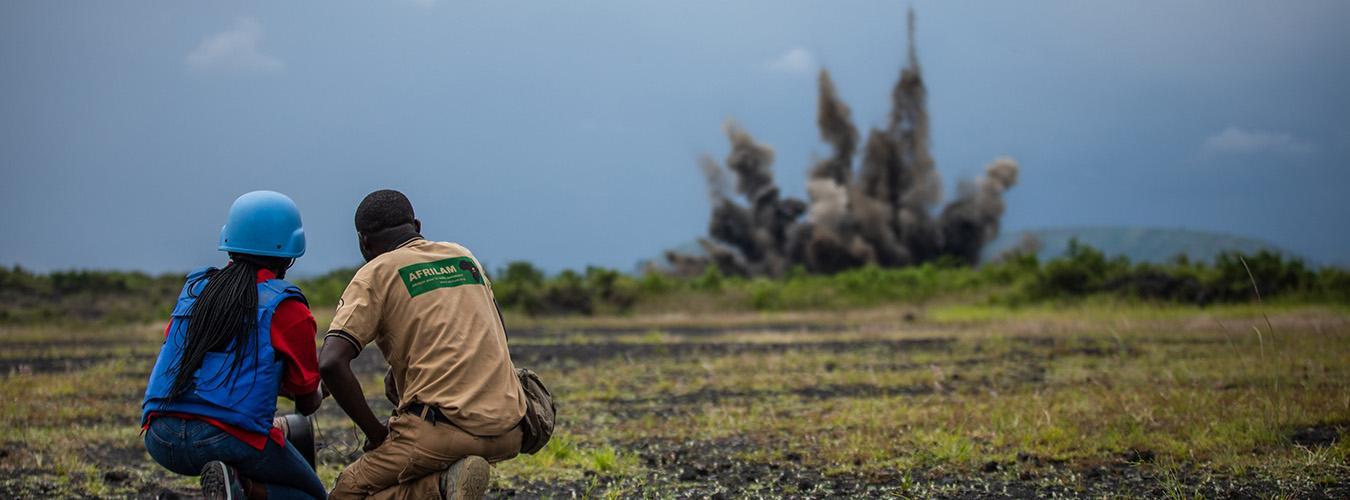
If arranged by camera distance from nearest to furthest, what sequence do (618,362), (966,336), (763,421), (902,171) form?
1. (763,421)
2. (618,362)
3. (966,336)
4. (902,171)

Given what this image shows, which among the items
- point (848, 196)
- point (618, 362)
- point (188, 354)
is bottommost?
point (618, 362)

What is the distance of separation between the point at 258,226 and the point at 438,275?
2.35 feet

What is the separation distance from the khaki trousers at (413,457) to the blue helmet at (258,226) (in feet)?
2.72

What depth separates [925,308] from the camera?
3522cm

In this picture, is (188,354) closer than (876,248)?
Yes

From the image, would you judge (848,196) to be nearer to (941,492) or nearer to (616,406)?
(616,406)

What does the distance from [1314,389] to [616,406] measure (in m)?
6.79

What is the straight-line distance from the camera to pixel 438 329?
402 centimetres

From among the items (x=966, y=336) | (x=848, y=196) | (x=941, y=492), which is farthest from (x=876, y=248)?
(x=941, y=492)

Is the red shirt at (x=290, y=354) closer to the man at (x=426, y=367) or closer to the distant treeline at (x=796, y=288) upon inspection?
the man at (x=426, y=367)

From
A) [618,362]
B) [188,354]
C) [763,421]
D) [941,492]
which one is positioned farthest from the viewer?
[618,362]

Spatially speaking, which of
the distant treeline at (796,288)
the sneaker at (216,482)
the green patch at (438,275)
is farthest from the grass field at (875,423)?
the distant treeline at (796,288)

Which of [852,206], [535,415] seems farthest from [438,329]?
[852,206]

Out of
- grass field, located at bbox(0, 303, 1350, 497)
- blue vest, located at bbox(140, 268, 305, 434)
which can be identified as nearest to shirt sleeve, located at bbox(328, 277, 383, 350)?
blue vest, located at bbox(140, 268, 305, 434)
